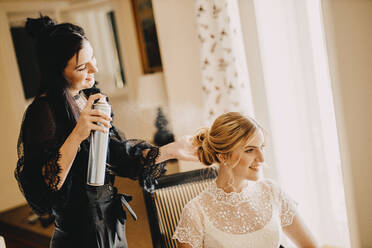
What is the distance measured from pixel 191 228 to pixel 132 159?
34cm

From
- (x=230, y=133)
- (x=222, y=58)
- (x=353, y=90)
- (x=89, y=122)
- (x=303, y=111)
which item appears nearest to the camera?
(x=89, y=122)

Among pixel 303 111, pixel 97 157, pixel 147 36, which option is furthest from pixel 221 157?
pixel 147 36

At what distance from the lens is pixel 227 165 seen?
1.29 metres

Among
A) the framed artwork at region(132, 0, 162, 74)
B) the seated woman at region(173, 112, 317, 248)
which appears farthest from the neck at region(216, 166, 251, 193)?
the framed artwork at region(132, 0, 162, 74)

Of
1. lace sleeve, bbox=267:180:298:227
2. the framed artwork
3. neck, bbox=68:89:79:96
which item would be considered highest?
the framed artwork

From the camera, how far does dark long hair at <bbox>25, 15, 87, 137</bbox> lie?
1.05 m

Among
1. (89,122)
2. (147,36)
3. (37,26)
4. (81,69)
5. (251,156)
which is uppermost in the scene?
(147,36)

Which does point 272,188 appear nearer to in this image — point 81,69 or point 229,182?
point 229,182

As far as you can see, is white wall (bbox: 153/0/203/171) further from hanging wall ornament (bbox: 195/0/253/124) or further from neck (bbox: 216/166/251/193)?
neck (bbox: 216/166/251/193)

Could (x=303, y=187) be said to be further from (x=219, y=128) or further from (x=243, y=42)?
(x=219, y=128)

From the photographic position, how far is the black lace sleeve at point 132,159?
50.8 inches

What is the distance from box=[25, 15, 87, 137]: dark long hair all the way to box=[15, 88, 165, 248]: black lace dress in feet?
0.08

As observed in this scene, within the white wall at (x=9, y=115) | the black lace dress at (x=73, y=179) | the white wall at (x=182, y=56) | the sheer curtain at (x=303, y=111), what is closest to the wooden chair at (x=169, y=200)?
the black lace dress at (x=73, y=179)

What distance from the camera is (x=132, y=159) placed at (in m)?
1.30
